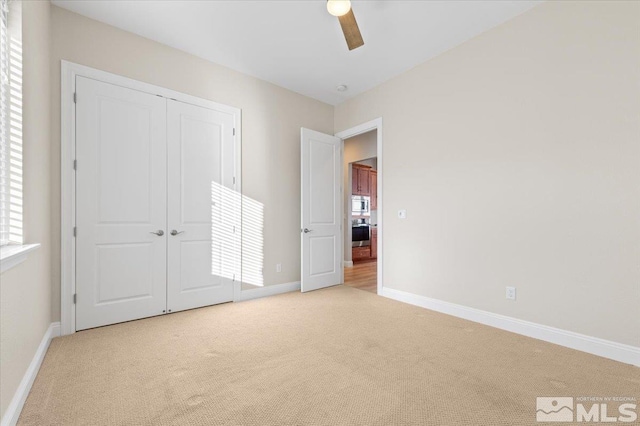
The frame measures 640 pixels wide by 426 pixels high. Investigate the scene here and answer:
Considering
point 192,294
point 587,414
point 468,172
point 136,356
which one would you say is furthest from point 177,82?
point 587,414

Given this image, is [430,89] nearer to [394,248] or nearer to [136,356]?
[394,248]

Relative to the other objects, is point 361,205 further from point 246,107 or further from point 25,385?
point 25,385

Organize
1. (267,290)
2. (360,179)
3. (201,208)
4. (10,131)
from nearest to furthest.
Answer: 1. (10,131)
2. (201,208)
3. (267,290)
4. (360,179)

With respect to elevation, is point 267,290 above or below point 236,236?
below

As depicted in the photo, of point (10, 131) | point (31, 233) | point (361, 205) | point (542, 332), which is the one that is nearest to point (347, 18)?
point (10, 131)

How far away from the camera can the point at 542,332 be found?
2518 mm

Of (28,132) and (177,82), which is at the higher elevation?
(177,82)

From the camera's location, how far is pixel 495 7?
2590 mm

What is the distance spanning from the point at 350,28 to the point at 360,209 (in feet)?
17.9

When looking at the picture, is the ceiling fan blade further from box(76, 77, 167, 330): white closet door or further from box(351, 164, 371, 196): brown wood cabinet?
box(351, 164, 371, 196): brown wood cabinet

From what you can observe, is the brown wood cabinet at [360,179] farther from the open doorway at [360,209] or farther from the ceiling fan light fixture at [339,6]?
the ceiling fan light fixture at [339,6]

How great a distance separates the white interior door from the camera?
4.18 metres

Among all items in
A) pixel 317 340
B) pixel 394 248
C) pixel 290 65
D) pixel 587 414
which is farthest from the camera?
pixel 394 248

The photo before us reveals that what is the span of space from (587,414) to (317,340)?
1735 millimetres
